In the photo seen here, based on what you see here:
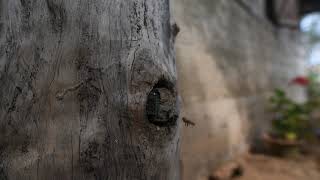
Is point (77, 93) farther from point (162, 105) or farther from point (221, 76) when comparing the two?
point (221, 76)

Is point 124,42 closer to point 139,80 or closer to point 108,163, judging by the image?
point 139,80

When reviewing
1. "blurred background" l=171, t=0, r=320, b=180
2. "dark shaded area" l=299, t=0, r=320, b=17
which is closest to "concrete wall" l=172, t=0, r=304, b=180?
"blurred background" l=171, t=0, r=320, b=180

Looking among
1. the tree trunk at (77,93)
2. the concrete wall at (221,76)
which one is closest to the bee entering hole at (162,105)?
the tree trunk at (77,93)

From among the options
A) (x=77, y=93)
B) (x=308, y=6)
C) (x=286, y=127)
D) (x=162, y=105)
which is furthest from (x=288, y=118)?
(x=308, y=6)

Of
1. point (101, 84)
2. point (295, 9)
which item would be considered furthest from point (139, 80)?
point (295, 9)

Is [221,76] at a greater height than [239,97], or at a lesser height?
greater

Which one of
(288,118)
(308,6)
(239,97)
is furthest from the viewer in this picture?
(308,6)

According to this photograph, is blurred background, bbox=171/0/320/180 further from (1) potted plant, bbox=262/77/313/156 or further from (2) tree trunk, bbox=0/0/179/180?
(2) tree trunk, bbox=0/0/179/180
